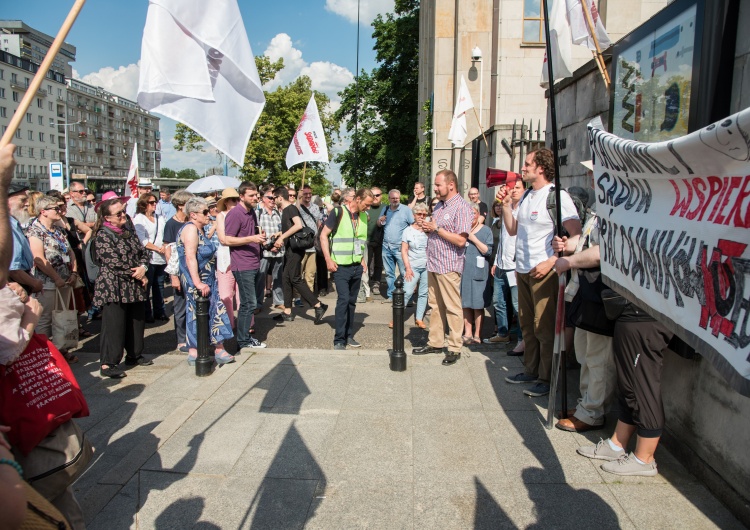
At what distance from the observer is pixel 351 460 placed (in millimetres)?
4121

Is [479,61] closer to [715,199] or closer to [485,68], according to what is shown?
[485,68]

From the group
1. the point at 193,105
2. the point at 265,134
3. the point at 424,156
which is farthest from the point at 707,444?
the point at 265,134

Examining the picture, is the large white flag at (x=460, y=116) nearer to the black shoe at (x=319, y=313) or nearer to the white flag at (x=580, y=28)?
the black shoe at (x=319, y=313)

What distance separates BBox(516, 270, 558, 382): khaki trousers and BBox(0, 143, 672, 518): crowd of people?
1 cm

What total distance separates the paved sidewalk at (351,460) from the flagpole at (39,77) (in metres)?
2.40

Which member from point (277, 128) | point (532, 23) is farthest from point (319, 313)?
point (277, 128)

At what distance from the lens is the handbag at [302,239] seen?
915 cm

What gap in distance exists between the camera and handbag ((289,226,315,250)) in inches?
360

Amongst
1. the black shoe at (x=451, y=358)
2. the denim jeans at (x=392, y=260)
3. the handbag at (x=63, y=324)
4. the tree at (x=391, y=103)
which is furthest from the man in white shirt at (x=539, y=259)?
the tree at (x=391, y=103)

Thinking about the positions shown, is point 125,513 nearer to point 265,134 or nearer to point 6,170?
point 6,170

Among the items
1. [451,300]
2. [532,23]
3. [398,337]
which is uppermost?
[532,23]

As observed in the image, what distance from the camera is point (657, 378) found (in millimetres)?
3705

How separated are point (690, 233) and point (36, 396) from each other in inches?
125

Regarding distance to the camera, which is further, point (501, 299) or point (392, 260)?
point (392, 260)
